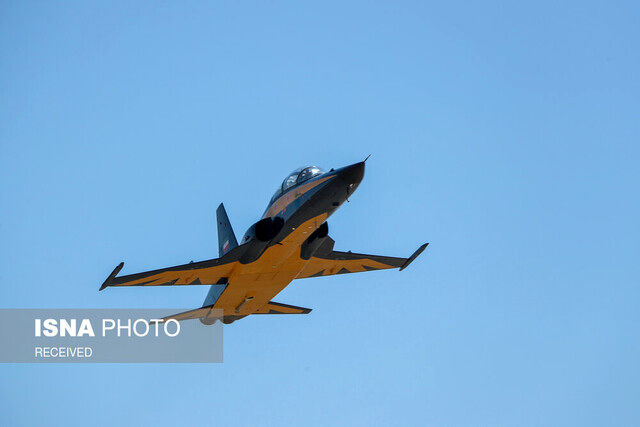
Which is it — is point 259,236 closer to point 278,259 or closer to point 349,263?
point 278,259

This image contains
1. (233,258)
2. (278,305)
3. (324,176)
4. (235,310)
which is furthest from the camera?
(278,305)

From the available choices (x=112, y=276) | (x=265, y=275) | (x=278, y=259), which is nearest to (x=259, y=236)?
(x=278, y=259)

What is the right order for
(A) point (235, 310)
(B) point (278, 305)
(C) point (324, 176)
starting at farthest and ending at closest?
(B) point (278, 305)
(A) point (235, 310)
(C) point (324, 176)

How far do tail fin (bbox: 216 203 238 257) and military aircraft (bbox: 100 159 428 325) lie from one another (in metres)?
0.14

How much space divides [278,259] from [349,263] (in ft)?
17.1

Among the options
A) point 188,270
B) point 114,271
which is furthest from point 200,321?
point 114,271

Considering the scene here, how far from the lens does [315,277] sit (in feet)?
94.6

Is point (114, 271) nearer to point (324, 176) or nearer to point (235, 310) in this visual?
point (235, 310)

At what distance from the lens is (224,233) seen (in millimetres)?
29969

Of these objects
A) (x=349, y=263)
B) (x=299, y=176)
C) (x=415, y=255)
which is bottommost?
(x=415, y=255)

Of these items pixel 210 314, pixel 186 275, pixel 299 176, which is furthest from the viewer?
pixel 210 314

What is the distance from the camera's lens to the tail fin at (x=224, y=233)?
95.3 feet

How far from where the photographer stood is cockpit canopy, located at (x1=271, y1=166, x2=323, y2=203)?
22.8 m

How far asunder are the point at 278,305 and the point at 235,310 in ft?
7.95
